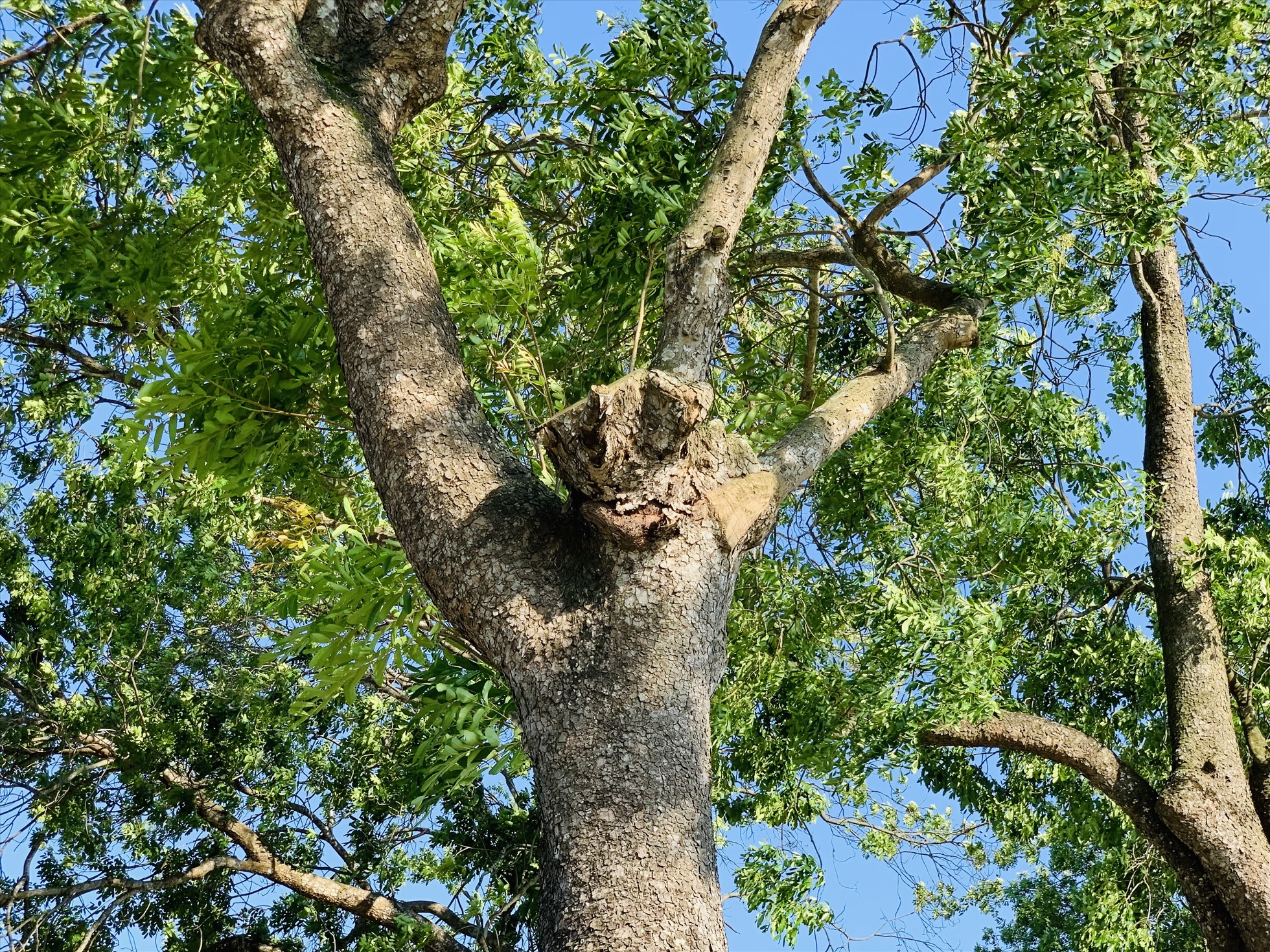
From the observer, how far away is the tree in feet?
9.18

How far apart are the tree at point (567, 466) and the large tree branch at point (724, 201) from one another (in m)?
0.02

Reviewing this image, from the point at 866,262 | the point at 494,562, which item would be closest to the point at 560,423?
the point at 494,562

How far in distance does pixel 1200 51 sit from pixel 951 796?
4.65m

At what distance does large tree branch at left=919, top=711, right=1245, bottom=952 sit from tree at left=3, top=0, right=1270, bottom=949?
1.1 inches

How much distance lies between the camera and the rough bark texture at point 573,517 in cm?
240

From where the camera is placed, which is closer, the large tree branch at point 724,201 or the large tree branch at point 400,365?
the large tree branch at point 400,365

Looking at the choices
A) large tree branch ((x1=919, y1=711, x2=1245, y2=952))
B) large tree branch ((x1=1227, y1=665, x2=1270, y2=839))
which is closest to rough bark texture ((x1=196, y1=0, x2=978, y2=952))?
large tree branch ((x1=919, y1=711, x2=1245, y2=952))

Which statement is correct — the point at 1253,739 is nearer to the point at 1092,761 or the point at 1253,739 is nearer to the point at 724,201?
the point at 1092,761

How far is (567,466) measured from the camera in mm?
2809

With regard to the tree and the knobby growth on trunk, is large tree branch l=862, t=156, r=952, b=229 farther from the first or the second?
the knobby growth on trunk

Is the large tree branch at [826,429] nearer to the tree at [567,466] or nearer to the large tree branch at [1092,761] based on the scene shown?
the tree at [567,466]

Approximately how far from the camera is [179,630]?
8.99m

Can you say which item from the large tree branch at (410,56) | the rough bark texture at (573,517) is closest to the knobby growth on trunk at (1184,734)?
the large tree branch at (410,56)

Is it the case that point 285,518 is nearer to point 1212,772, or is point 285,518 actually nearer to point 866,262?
point 866,262
